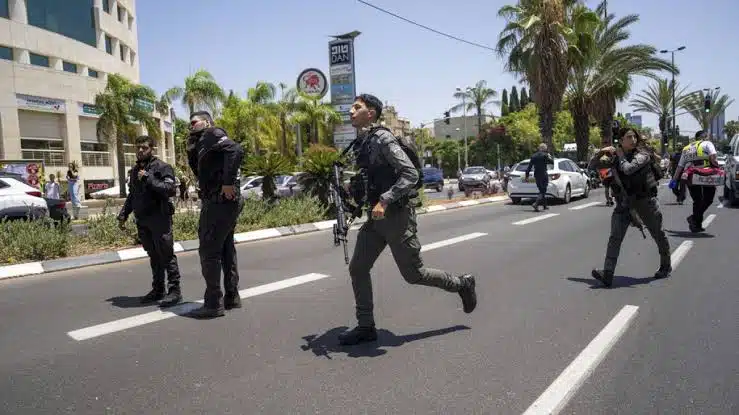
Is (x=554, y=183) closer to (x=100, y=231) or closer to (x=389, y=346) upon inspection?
(x=100, y=231)

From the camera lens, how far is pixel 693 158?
9.62m

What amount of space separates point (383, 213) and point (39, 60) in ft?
109

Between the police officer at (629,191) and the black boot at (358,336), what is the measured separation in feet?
9.76

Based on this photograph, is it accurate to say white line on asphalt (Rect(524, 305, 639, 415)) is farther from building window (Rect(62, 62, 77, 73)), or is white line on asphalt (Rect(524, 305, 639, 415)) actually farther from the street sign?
building window (Rect(62, 62, 77, 73))

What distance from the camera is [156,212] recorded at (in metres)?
5.50

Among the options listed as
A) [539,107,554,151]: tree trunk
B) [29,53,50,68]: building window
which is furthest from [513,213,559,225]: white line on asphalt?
[29,53,50,68]: building window

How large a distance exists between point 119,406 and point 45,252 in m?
5.88

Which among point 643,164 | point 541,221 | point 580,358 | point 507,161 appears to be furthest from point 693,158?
point 507,161

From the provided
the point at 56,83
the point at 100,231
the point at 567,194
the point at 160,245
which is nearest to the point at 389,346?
the point at 160,245

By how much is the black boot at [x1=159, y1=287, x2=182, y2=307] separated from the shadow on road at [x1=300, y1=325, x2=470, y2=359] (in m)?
1.78

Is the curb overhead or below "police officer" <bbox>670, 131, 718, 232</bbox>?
below

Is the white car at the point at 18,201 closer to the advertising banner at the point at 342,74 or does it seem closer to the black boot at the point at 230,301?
the black boot at the point at 230,301

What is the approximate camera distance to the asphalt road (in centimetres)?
322

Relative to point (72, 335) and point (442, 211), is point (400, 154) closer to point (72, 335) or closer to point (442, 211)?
point (72, 335)
